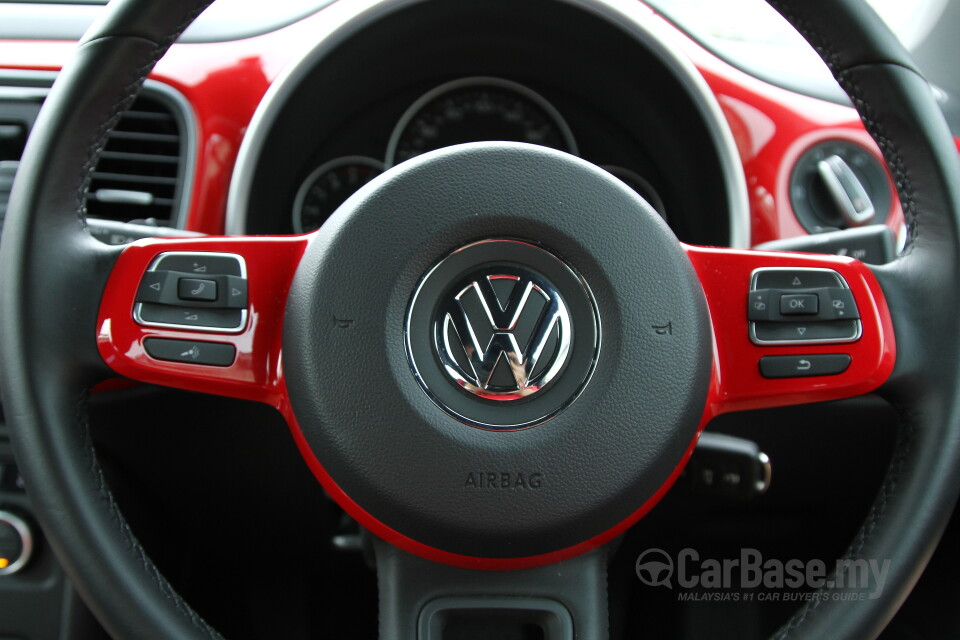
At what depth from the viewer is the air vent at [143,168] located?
1.29 meters

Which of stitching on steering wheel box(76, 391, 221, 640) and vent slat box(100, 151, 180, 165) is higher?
vent slat box(100, 151, 180, 165)

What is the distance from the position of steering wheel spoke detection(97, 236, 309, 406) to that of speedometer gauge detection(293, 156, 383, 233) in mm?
614

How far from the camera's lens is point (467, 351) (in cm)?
79

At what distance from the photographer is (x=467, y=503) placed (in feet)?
2.45

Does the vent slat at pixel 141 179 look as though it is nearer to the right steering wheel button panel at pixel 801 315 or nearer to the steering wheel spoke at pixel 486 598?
the steering wheel spoke at pixel 486 598

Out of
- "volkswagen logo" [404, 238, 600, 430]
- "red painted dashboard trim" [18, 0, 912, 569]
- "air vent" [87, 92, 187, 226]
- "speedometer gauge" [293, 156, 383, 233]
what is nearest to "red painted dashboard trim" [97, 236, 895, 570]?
"red painted dashboard trim" [18, 0, 912, 569]

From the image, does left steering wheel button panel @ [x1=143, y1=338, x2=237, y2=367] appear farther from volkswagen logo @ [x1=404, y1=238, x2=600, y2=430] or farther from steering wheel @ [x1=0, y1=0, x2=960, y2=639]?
volkswagen logo @ [x1=404, y1=238, x2=600, y2=430]

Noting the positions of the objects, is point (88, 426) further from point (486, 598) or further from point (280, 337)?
point (486, 598)

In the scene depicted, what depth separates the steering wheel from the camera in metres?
0.75

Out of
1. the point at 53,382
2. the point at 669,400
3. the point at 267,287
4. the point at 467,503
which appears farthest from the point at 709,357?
the point at 53,382

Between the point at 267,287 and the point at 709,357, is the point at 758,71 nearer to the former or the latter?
the point at 709,357

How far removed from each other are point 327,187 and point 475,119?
0.29 metres

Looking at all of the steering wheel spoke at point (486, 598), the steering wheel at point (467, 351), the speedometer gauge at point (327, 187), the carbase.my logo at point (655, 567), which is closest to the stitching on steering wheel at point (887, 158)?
the steering wheel at point (467, 351)

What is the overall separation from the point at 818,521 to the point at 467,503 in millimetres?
913
